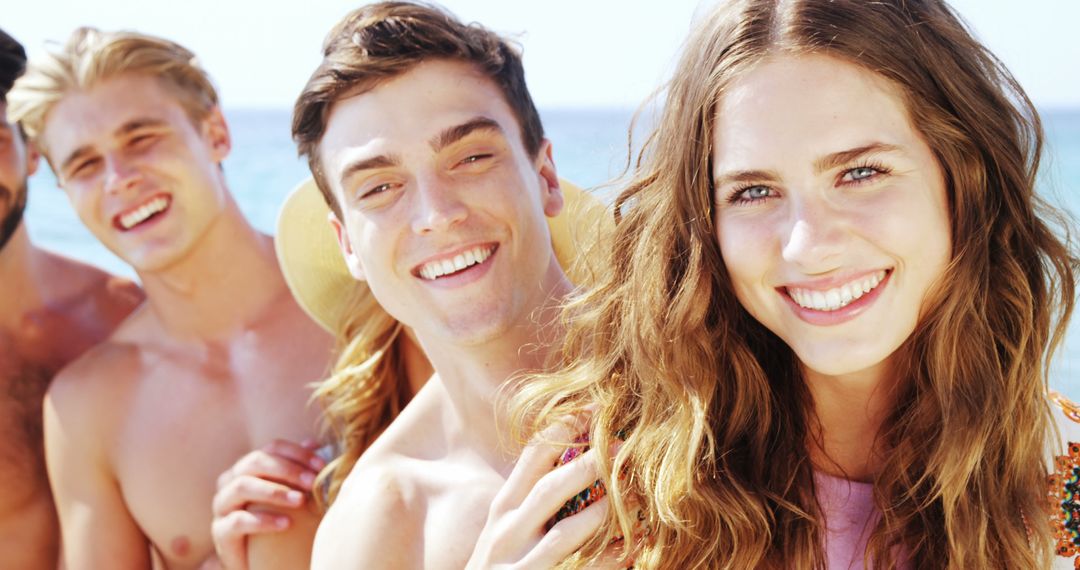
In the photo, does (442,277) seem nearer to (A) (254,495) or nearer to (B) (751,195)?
(B) (751,195)

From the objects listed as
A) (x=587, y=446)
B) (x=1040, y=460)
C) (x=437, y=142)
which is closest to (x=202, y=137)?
(x=437, y=142)

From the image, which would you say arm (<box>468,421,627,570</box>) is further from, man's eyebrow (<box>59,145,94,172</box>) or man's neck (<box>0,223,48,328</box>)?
man's neck (<box>0,223,48,328</box>)

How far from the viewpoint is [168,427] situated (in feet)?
14.3

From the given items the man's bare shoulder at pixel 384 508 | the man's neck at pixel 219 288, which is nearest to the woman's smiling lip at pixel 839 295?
the man's bare shoulder at pixel 384 508

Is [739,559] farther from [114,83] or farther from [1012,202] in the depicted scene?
[114,83]

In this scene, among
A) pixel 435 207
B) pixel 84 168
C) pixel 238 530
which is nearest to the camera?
pixel 435 207

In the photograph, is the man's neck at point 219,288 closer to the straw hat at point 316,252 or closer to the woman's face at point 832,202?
the straw hat at point 316,252

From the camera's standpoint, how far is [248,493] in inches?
153

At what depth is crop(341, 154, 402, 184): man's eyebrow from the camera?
3.14 meters

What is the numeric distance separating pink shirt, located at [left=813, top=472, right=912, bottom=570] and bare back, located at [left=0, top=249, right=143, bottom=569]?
3329mm

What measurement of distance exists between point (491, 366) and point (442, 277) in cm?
28

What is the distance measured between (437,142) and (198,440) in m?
1.78

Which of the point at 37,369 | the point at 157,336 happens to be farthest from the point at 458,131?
Answer: the point at 37,369

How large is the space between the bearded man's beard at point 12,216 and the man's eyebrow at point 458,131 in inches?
98.3
